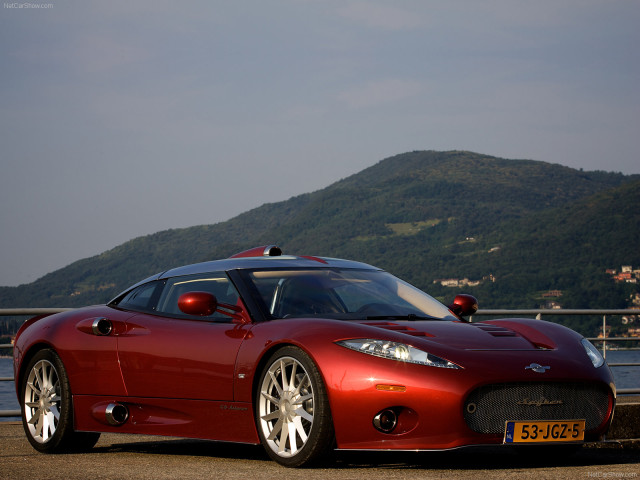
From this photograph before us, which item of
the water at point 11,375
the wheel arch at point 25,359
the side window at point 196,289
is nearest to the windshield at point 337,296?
the side window at point 196,289

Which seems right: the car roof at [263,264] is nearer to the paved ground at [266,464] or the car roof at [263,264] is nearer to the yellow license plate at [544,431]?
the paved ground at [266,464]

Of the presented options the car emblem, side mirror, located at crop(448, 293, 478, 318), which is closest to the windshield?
side mirror, located at crop(448, 293, 478, 318)

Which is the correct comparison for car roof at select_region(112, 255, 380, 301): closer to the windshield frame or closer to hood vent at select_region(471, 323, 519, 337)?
the windshield frame

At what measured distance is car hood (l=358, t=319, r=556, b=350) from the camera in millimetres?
6074

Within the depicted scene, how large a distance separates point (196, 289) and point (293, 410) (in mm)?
1630

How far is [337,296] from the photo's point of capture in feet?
22.6

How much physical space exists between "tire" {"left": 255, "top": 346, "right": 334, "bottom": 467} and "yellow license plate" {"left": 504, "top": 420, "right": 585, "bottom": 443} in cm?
103

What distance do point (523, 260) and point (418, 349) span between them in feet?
579

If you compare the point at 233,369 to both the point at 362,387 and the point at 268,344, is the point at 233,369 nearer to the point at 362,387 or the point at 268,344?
the point at 268,344

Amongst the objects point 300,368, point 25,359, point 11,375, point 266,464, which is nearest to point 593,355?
point 300,368

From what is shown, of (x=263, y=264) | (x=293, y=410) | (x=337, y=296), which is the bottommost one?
(x=293, y=410)

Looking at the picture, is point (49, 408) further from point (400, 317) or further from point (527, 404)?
point (527, 404)

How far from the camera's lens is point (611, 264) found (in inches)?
6732

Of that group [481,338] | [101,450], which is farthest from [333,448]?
[101,450]
